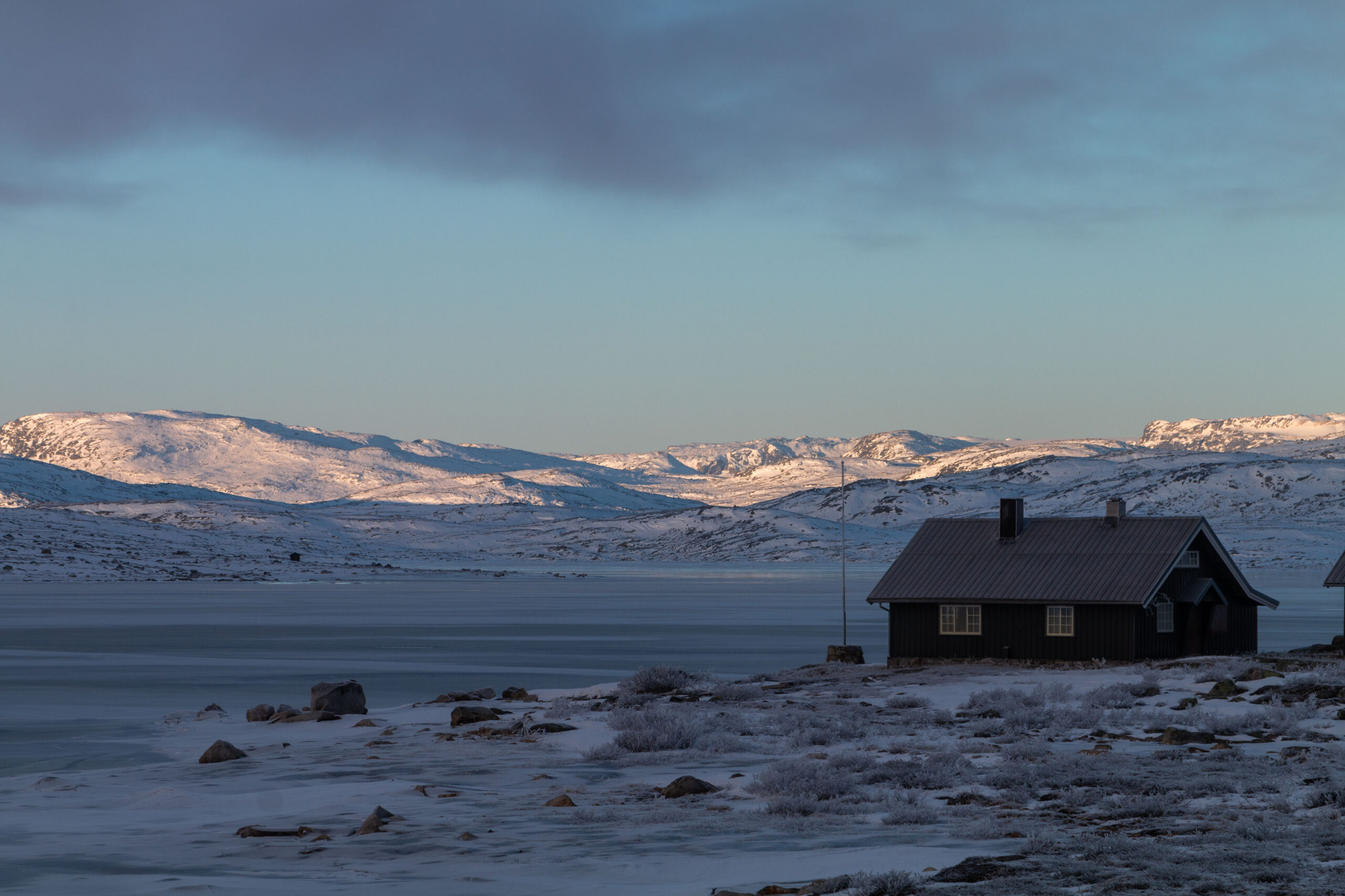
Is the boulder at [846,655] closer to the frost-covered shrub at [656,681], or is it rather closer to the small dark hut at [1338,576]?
the frost-covered shrub at [656,681]

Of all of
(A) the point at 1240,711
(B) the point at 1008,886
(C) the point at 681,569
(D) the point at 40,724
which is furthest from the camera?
(C) the point at 681,569

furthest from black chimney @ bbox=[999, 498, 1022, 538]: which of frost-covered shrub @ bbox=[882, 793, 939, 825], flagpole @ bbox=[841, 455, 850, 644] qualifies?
frost-covered shrub @ bbox=[882, 793, 939, 825]

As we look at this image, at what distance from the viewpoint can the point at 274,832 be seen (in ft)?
56.9

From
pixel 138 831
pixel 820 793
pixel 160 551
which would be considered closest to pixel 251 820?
pixel 138 831

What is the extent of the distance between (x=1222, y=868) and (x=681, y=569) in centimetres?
18237

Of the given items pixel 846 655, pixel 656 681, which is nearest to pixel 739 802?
pixel 656 681

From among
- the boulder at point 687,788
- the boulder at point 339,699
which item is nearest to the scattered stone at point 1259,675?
the boulder at point 687,788

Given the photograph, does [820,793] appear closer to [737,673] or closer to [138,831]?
[138,831]

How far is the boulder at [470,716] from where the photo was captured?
28.6m

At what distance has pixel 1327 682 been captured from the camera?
31.3 meters

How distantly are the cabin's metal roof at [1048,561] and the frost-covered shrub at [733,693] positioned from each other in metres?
8.86

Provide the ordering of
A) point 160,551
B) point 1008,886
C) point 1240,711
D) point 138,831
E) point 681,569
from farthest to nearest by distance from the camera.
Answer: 1. point 681,569
2. point 160,551
3. point 1240,711
4. point 138,831
5. point 1008,886

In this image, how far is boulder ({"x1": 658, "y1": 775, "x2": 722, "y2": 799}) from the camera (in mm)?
19500

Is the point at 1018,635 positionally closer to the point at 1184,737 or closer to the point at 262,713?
the point at 1184,737
